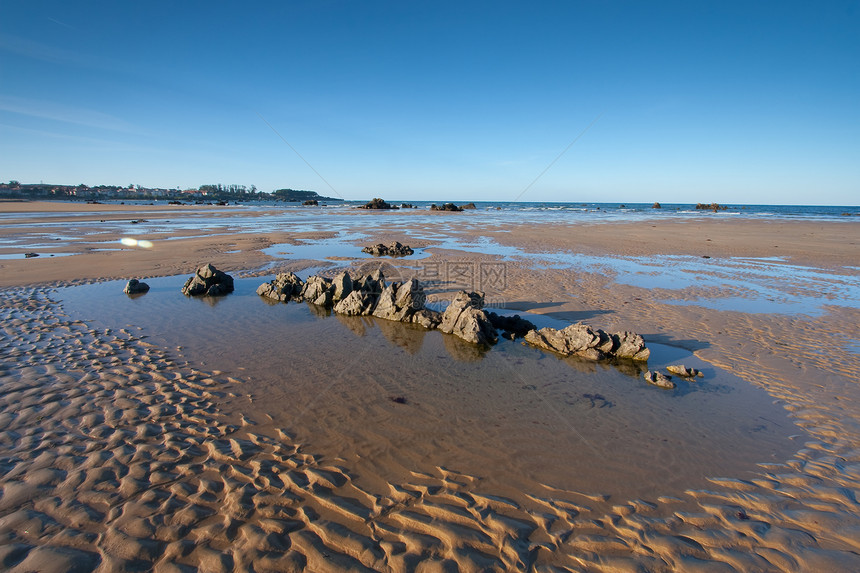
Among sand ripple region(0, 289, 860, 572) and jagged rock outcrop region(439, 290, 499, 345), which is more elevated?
jagged rock outcrop region(439, 290, 499, 345)

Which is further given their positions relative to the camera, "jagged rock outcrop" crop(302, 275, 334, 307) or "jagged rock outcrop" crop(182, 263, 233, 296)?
"jagged rock outcrop" crop(182, 263, 233, 296)

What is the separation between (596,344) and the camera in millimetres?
8047

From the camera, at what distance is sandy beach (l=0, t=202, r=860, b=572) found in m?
3.50

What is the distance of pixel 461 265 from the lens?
58.0 ft

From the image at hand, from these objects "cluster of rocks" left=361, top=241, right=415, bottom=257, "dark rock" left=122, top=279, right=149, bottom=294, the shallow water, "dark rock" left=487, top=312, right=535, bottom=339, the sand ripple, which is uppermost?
"cluster of rocks" left=361, top=241, right=415, bottom=257

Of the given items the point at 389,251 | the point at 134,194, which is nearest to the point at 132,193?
the point at 134,194

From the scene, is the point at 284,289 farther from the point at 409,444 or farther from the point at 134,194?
the point at 134,194

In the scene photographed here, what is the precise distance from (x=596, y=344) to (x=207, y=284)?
11655 millimetres

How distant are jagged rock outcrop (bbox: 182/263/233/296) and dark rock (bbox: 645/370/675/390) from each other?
1215 cm

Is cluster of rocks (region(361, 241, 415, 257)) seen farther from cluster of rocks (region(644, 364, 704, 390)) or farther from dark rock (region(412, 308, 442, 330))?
cluster of rocks (region(644, 364, 704, 390))

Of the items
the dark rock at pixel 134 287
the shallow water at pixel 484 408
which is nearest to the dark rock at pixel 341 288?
the shallow water at pixel 484 408

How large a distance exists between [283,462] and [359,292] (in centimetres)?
682

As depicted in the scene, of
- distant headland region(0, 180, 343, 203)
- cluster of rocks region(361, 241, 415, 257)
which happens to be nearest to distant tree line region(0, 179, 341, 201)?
distant headland region(0, 180, 343, 203)

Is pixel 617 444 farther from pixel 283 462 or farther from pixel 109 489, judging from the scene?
pixel 109 489
